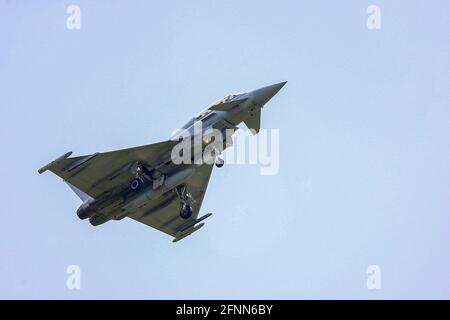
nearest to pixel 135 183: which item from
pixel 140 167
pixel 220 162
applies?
pixel 140 167

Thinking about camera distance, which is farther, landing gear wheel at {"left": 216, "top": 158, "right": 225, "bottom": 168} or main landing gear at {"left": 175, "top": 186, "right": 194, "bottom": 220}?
main landing gear at {"left": 175, "top": 186, "right": 194, "bottom": 220}

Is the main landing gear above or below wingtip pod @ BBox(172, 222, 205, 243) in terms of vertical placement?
above

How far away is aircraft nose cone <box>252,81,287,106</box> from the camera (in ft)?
138

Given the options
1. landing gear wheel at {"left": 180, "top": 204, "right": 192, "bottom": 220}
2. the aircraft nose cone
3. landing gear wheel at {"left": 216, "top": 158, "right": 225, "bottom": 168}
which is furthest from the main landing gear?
the aircraft nose cone

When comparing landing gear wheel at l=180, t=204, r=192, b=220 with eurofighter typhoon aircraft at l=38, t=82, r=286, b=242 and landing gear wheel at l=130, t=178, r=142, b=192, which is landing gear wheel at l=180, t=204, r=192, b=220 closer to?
eurofighter typhoon aircraft at l=38, t=82, r=286, b=242

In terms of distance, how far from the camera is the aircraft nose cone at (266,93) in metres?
41.9

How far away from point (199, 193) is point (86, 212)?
737 cm

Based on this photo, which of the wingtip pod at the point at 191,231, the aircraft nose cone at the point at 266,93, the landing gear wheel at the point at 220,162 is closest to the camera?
the landing gear wheel at the point at 220,162

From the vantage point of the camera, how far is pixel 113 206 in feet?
142

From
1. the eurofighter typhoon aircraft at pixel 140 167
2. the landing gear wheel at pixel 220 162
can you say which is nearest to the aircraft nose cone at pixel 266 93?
the eurofighter typhoon aircraft at pixel 140 167

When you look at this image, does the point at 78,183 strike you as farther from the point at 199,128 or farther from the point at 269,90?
the point at 269,90

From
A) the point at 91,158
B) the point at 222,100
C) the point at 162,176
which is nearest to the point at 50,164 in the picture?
the point at 91,158

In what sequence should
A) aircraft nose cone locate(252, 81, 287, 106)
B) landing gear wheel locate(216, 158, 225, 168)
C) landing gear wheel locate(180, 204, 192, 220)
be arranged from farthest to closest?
1. landing gear wheel locate(180, 204, 192, 220)
2. aircraft nose cone locate(252, 81, 287, 106)
3. landing gear wheel locate(216, 158, 225, 168)

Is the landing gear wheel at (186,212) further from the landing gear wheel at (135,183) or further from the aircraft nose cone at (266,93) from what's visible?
the aircraft nose cone at (266,93)
